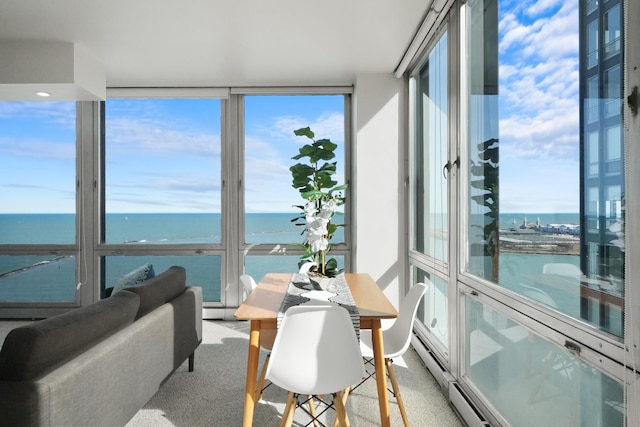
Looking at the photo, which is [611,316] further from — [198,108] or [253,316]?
[198,108]

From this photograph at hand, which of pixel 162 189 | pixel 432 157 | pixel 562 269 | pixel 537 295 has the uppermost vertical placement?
pixel 432 157

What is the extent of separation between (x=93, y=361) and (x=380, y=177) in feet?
10.5

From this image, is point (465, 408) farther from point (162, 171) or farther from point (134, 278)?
point (162, 171)

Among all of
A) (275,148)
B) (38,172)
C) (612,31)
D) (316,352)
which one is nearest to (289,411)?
(316,352)

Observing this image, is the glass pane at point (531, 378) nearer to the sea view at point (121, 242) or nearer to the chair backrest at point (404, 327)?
the chair backrest at point (404, 327)

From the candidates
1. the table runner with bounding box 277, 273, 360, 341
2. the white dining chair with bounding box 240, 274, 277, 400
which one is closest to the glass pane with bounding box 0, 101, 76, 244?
the white dining chair with bounding box 240, 274, 277, 400

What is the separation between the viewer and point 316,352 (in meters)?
1.84

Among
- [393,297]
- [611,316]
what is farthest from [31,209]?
[611,316]

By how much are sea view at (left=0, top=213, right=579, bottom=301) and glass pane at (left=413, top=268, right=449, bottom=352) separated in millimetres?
1421

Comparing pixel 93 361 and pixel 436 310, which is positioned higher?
pixel 93 361

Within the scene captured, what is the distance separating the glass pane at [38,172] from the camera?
482 centimetres

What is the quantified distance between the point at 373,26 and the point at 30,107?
4393mm

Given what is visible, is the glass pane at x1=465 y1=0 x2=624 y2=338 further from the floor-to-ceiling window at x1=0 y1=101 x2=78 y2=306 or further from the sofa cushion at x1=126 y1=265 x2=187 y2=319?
the floor-to-ceiling window at x1=0 y1=101 x2=78 y2=306

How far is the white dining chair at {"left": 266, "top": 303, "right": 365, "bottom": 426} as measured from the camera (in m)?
1.81
